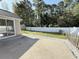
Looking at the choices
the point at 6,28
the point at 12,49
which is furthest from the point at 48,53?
the point at 6,28

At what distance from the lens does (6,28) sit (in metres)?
16.8

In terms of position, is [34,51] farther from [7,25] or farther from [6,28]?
[7,25]

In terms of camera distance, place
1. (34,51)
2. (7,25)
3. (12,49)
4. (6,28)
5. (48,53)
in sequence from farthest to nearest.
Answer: (7,25) < (6,28) < (12,49) < (34,51) < (48,53)

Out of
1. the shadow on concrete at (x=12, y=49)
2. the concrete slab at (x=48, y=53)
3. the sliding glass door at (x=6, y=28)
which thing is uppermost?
the sliding glass door at (x=6, y=28)

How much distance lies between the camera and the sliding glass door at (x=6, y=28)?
1575 centimetres

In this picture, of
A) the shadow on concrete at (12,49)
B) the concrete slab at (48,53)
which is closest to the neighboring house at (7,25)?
the shadow on concrete at (12,49)

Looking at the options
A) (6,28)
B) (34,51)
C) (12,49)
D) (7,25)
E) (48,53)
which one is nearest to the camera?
(48,53)

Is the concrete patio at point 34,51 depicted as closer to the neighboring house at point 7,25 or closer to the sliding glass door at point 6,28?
the sliding glass door at point 6,28

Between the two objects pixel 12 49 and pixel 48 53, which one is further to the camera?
pixel 12 49

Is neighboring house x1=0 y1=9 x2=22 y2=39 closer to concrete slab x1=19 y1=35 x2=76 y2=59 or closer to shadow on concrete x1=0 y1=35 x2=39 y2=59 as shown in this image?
shadow on concrete x1=0 y1=35 x2=39 y2=59

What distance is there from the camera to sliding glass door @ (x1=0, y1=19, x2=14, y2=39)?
15.8 meters

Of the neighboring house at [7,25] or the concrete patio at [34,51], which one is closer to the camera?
the concrete patio at [34,51]

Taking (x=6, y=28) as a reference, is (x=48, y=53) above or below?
below

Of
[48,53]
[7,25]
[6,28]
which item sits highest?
[7,25]
